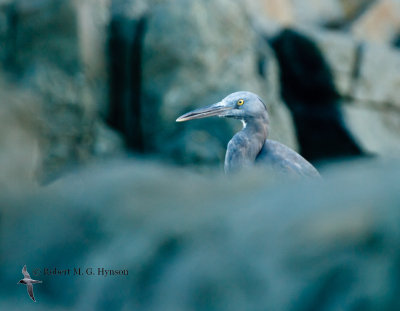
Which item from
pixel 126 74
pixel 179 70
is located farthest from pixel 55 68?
pixel 179 70

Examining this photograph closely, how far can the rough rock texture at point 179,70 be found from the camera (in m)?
9.28

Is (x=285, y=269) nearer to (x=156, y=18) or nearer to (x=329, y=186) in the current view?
(x=329, y=186)

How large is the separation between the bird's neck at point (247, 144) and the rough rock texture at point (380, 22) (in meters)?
7.73

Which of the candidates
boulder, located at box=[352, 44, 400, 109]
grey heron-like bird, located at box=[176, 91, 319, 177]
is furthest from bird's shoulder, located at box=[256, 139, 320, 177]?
boulder, located at box=[352, 44, 400, 109]

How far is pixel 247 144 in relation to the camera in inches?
169

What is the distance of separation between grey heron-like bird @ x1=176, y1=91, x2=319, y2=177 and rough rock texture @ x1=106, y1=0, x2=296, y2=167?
448 cm

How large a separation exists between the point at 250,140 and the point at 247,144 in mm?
28

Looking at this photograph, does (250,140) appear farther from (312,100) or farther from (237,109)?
(312,100)

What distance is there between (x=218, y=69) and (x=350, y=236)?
22.8ft

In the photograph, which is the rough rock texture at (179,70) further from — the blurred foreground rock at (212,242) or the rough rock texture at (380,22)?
the blurred foreground rock at (212,242)

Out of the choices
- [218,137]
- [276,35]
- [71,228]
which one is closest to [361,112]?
[276,35]

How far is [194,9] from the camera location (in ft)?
31.0

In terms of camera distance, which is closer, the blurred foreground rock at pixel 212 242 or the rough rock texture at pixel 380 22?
the blurred foreground rock at pixel 212 242

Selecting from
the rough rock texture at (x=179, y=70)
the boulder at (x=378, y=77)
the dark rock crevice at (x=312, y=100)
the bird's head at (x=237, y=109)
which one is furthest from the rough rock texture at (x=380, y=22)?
the bird's head at (x=237, y=109)
